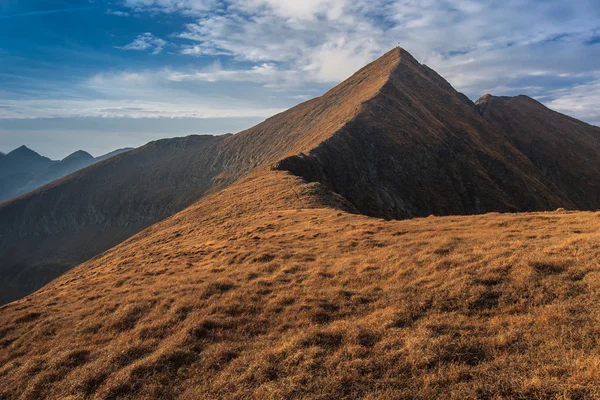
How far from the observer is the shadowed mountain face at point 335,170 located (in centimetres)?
6612

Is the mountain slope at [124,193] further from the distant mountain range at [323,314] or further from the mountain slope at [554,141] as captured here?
the distant mountain range at [323,314]

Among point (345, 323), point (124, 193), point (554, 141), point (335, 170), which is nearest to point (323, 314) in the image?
point (345, 323)

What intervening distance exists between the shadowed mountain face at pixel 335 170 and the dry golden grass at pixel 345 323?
73.5ft

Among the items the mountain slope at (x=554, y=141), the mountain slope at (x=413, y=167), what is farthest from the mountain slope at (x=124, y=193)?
the mountain slope at (x=554, y=141)

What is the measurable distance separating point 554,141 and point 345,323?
16759 cm

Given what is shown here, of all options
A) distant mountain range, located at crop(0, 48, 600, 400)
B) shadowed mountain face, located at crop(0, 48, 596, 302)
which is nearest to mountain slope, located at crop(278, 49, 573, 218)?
shadowed mountain face, located at crop(0, 48, 596, 302)

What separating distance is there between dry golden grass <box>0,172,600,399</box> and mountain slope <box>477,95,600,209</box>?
113800 millimetres

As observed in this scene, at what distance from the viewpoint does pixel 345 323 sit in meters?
12.4

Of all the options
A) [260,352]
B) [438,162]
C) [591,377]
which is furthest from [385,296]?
[438,162]

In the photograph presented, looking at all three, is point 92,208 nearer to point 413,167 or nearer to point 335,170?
point 335,170

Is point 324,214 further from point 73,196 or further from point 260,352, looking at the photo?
point 73,196

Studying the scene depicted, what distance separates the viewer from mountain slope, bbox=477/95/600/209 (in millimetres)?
110438

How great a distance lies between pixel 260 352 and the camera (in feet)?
37.2

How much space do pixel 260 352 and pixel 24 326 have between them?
1534 centimetres
